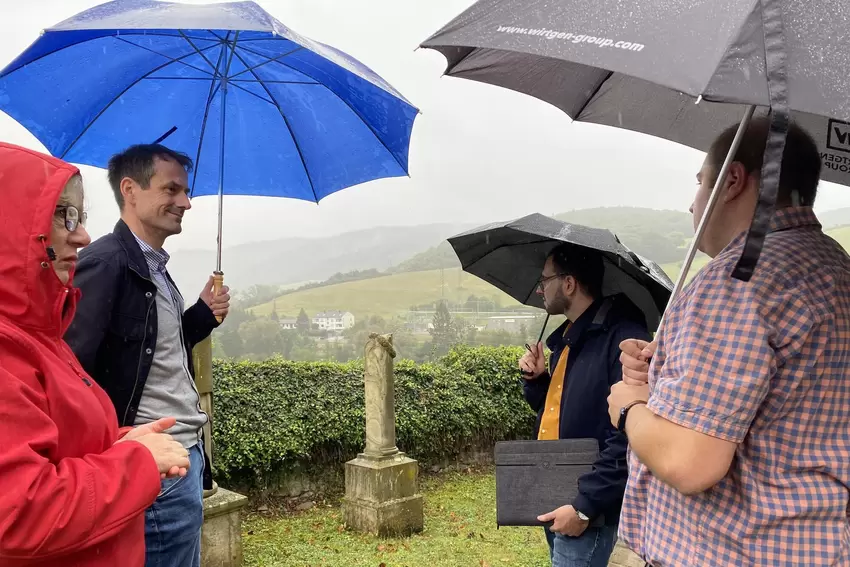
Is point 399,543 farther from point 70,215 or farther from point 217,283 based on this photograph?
point 70,215

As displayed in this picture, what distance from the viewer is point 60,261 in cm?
169

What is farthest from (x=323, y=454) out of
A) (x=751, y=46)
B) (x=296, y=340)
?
(x=751, y=46)

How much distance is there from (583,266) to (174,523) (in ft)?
6.45

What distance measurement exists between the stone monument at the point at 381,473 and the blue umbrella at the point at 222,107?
331cm

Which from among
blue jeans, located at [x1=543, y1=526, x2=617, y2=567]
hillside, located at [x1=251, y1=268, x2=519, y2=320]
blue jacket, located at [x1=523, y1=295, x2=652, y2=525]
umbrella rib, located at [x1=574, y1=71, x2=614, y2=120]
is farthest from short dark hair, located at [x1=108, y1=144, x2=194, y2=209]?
hillside, located at [x1=251, y1=268, x2=519, y2=320]

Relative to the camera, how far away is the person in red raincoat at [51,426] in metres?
1.40

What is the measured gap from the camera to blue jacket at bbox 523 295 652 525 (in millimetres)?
2568

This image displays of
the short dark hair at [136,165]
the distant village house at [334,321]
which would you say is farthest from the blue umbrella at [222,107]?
the distant village house at [334,321]

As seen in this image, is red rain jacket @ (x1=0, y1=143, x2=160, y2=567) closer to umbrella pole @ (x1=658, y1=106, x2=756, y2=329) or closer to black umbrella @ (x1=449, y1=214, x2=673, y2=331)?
umbrella pole @ (x1=658, y1=106, x2=756, y2=329)

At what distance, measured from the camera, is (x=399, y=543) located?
6.57 meters

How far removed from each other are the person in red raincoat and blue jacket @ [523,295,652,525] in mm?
1526

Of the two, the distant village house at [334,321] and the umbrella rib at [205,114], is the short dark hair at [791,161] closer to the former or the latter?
the umbrella rib at [205,114]

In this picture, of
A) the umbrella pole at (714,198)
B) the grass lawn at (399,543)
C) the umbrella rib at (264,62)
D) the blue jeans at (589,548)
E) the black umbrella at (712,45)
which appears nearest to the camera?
the black umbrella at (712,45)

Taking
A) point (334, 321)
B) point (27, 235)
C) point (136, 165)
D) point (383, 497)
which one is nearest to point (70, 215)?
point (27, 235)
